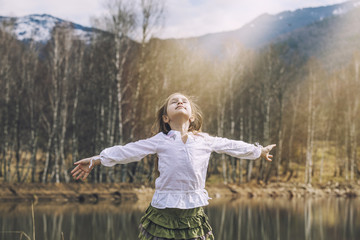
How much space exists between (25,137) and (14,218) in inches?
693

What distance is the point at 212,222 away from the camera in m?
10.3

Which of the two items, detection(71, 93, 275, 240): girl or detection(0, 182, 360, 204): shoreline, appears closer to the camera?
detection(71, 93, 275, 240): girl

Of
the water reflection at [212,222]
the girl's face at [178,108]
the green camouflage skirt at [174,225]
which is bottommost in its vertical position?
the water reflection at [212,222]

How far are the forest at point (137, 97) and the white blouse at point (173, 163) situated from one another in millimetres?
15138

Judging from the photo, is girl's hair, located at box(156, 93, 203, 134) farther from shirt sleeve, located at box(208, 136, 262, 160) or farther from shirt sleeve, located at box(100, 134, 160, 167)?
shirt sleeve, located at box(100, 134, 160, 167)

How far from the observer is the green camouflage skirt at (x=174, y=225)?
2789 mm

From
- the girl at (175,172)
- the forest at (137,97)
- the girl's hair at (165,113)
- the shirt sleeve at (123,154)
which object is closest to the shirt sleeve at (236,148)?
the girl at (175,172)

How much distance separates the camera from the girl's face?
120 inches

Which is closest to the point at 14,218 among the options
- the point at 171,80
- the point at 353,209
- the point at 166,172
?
the point at 166,172

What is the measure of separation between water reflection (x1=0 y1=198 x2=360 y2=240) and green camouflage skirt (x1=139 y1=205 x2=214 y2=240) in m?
5.41

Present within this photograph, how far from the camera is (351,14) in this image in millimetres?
118812

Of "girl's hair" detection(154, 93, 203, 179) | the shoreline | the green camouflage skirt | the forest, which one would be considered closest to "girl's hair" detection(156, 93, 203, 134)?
"girl's hair" detection(154, 93, 203, 179)

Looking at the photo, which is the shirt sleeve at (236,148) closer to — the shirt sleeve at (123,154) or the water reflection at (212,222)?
the shirt sleeve at (123,154)

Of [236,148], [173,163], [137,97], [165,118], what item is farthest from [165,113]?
[137,97]
